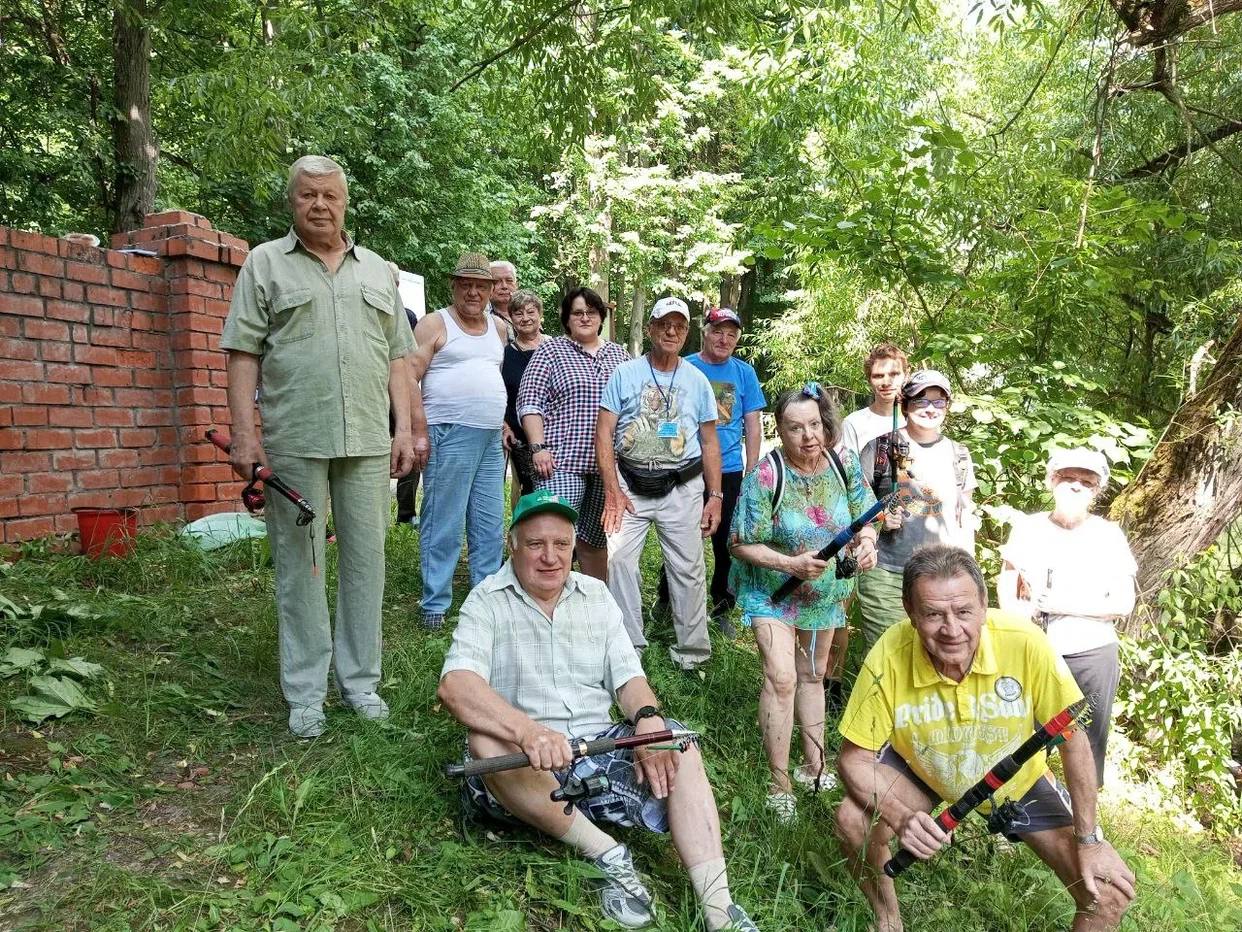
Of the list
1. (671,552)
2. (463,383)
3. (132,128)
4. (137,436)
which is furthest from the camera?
(132,128)

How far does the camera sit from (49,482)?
5.16m

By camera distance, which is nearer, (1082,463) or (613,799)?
(613,799)

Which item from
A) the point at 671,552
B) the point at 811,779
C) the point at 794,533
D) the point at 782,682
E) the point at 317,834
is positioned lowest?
the point at 811,779

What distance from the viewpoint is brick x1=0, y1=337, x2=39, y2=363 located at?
493 cm

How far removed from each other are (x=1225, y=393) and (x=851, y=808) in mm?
3511

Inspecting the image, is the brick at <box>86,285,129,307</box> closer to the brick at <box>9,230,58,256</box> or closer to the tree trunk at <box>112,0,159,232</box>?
the brick at <box>9,230,58,256</box>

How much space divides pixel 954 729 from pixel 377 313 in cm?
257

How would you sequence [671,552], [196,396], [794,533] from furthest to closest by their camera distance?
[196,396] < [671,552] < [794,533]

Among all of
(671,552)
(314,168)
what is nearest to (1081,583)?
(671,552)

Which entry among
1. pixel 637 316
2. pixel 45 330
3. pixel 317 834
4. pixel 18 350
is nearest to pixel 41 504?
pixel 18 350

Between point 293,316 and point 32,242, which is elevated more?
point 32,242

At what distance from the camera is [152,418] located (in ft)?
19.1

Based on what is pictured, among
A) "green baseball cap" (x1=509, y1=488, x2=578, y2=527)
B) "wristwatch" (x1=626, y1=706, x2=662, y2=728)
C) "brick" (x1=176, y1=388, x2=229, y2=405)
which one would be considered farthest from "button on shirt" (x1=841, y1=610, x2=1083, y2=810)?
"brick" (x1=176, y1=388, x2=229, y2=405)

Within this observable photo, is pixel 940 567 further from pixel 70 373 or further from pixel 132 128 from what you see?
pixel 132 128
